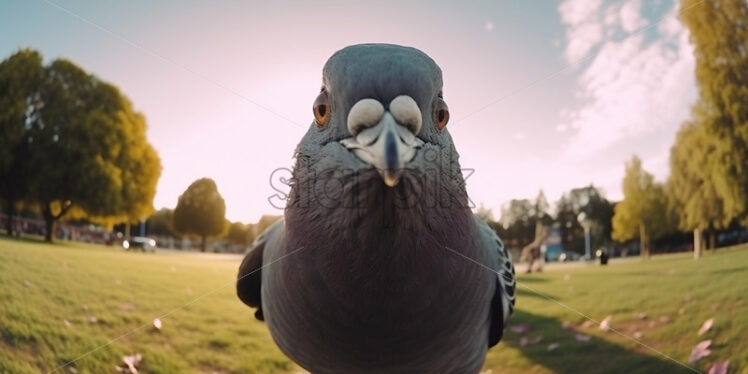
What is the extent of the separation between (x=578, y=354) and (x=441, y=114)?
214cm

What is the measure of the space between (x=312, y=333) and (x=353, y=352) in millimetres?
159

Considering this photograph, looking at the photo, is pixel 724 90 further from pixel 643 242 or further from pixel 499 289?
pixel 499 289

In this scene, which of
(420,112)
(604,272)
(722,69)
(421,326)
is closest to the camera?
(420,112)

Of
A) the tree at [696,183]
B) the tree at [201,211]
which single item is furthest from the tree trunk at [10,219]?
the tree at [696,183]

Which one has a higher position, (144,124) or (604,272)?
(144,124)

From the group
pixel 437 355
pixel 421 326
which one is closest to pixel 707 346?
pixel 437 355

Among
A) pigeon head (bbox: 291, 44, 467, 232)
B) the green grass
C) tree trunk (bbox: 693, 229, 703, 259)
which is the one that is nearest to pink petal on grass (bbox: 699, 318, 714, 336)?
the green grass

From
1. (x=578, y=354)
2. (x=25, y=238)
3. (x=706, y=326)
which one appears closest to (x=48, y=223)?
(x=25, y=238)

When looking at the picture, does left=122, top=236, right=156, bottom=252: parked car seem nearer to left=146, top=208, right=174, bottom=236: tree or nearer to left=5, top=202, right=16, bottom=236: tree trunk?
left=146, top=208, right=174, bottom=236: tree

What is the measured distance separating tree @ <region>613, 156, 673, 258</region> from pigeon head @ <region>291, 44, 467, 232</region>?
1.46m

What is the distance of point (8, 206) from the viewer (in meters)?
Answer: 2.71

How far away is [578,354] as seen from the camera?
2.79 meters

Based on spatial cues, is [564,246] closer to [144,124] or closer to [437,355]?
[437,355]

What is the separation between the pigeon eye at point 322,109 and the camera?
4.40 ft
